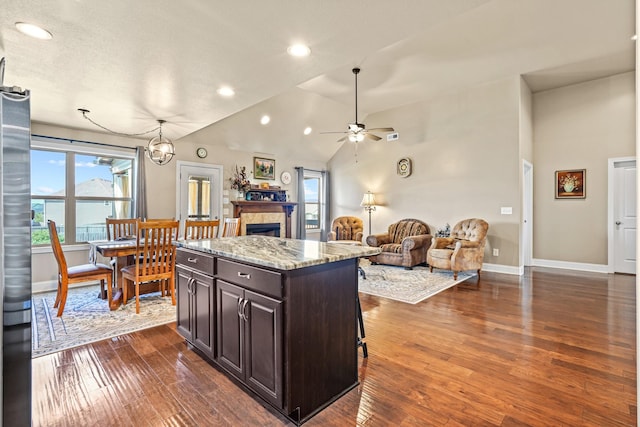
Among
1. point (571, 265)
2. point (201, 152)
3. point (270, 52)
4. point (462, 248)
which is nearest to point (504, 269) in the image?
point (462, 248)

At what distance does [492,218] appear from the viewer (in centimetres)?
567

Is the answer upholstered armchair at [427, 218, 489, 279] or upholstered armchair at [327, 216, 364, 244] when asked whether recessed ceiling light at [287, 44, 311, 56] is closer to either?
upholstered armchair at [427, 218, 489, 279]

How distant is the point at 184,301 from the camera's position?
2.68m

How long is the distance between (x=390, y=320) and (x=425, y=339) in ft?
1.72

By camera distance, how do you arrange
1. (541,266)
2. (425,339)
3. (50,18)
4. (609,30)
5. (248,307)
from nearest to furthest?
(248,307) → (50,18) → (425,339) → (609,30) → (541,266)

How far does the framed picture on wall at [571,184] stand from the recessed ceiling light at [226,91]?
20.6ft

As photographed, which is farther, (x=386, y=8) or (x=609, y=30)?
(x=609, y=30)

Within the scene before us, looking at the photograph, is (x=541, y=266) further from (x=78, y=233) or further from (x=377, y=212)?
(x=78, y=233)

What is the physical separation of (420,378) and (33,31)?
372cm

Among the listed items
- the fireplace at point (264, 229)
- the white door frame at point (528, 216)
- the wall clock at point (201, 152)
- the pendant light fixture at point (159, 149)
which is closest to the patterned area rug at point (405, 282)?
the white door frame at point (528, 216)

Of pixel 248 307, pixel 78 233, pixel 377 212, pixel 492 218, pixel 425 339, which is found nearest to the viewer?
pixel 248 307

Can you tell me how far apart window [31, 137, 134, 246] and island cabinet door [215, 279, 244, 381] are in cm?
393

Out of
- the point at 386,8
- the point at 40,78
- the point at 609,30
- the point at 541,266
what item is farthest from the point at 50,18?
the point at 541,266

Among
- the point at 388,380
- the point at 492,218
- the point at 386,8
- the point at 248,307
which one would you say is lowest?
the point at 388,380
